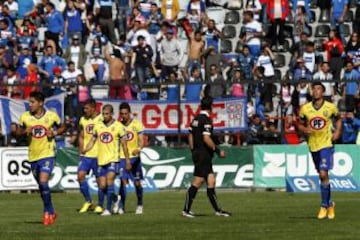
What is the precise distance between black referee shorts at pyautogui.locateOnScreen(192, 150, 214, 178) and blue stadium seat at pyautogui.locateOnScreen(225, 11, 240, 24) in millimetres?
18515

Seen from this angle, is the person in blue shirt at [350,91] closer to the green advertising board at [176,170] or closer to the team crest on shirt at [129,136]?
the green advertising board at [176,170]

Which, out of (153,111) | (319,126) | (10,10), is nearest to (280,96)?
(153,111)

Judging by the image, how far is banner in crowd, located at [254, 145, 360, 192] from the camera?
120 ft

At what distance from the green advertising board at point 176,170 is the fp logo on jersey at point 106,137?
974cm

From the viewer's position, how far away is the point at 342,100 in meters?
38.2

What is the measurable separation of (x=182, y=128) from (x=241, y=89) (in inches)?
77.9

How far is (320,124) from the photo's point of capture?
82.4ft

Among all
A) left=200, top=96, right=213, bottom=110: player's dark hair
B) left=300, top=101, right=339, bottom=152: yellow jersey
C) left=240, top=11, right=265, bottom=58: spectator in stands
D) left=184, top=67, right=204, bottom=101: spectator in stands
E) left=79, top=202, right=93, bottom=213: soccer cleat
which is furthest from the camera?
left=240, top=11, right=265, bottom=58: spectator in stands

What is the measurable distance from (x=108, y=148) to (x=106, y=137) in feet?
0.93

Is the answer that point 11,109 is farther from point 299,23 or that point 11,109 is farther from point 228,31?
point 299,23

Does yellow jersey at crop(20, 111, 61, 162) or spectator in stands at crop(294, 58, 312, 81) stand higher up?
spectator in stands at crop(294, 58, 312, 81)

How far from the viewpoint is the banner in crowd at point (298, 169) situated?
120 feet

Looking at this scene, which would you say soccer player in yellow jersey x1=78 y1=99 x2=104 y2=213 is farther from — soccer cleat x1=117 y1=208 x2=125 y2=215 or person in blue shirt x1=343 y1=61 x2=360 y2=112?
person in blue shirt x1=343 y1=61 x2=360 y2=112

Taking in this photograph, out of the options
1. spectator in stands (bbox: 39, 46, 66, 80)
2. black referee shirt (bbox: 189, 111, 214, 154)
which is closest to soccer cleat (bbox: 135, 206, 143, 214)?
black referee shirt (bbox: 189, 111, 214, 154)
